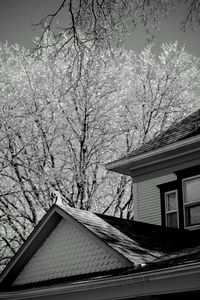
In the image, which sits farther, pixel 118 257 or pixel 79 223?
pixel 79 223

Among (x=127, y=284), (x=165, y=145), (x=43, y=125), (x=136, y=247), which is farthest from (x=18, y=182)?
(x=127, y=284)

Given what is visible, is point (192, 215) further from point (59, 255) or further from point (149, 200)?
point (59, 255)

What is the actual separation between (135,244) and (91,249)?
1.23 meters

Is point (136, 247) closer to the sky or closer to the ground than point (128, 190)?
closer to the ground

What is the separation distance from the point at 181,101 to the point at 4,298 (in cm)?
1767

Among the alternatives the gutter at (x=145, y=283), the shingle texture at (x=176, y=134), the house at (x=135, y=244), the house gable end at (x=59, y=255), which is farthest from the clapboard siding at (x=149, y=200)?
the gutter at (x=145, y=283)

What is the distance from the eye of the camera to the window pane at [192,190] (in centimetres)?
1555

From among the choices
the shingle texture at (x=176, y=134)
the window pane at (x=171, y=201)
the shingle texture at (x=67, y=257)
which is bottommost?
the shingle texture at (x=67, y=257)

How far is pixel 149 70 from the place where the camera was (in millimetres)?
29125

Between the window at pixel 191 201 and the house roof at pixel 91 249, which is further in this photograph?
the window at pixel 191 201

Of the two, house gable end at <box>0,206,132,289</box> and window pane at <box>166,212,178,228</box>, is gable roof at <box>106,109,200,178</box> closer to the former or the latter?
window pane at <box>166,212,178,228</box>

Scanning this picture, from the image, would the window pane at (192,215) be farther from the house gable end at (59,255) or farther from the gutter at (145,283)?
the gutter at (145,283)

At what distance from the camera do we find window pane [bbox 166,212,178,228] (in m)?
16.1

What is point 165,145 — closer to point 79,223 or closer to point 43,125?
point 79,223
